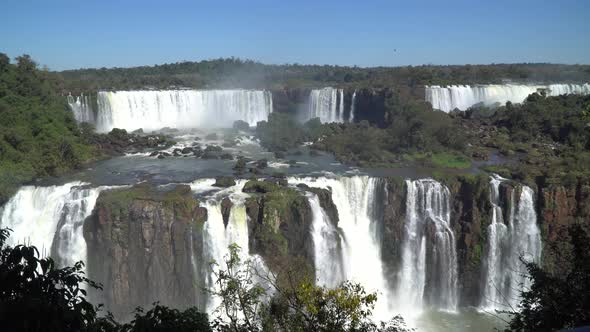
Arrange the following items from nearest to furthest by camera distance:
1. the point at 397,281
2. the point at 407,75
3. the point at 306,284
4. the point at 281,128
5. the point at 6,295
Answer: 1. the point at 6,295
2. the point at 306,284
3. the point at 397,281
4. the point at 281,128
5. the point at 407,75

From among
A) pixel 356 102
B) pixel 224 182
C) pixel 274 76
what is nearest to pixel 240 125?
pixel 356 102

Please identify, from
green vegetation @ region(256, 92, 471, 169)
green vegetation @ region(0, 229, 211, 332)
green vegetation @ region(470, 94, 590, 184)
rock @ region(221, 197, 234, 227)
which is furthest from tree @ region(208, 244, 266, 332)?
green vegetation @ region(256, 92, 471, 169)

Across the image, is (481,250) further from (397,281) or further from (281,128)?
(281,128)

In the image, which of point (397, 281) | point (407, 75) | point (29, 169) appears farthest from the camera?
point (407, 75)

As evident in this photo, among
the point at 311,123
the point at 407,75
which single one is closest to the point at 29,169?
the point at 311,123

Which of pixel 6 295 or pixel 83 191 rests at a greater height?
pixel 6 295

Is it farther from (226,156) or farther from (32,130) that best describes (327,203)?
(32,130)

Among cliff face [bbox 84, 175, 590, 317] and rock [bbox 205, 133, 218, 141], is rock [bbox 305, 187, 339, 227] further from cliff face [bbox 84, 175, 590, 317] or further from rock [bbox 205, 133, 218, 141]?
rock [bbox 205, 133, 218, 141]
